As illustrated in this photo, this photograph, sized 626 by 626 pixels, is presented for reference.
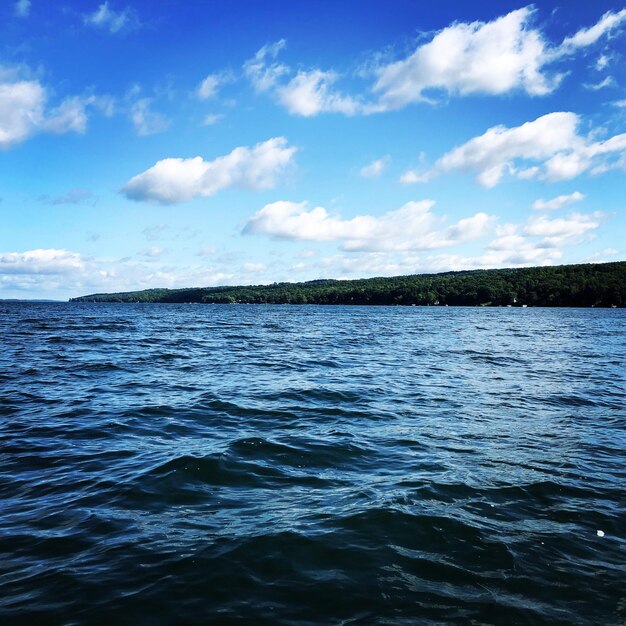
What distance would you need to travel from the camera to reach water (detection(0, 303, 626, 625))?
5.48 meters

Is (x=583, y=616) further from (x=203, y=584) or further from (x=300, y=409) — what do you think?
(x=300, y=409)

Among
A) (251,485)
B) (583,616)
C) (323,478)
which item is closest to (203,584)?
(251,485)

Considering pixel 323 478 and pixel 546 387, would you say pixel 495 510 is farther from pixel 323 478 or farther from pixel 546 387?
pixel 546 387

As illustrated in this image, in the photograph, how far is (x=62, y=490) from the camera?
852cm

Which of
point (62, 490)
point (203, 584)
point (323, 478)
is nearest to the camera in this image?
point (203, 584)

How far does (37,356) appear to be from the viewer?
27.4m

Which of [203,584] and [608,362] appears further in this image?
[608,362]

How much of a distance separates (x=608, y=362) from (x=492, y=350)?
793cm

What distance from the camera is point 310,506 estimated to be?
7.96m

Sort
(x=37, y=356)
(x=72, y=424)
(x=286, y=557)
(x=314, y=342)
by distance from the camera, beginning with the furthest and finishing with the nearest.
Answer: (x=314, y=342) → (x=37, y=356) → (x=72, y=424) → (x=286, y=557)

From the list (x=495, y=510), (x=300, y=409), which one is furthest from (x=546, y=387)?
(x=495, y=510)

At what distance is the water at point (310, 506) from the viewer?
548 cm

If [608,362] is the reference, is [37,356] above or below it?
above

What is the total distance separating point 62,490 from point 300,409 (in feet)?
26.4
